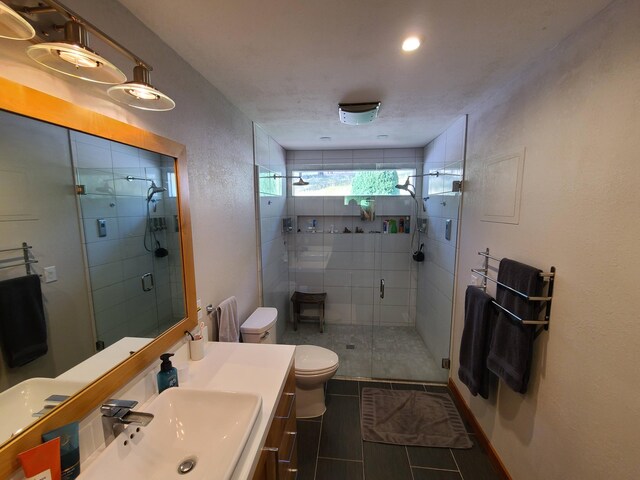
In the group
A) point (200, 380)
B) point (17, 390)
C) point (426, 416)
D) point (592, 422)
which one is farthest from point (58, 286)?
point (426, 416)

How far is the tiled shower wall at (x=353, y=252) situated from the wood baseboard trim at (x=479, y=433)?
1.26m

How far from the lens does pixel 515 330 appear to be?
1.48m

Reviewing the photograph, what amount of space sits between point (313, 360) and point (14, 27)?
7.67ft

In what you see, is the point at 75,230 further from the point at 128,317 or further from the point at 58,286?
the point at 128,317

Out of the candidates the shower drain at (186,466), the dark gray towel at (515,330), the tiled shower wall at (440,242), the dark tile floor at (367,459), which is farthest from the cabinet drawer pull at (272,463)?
the tiled shower wall at (440,242)

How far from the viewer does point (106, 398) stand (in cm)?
99

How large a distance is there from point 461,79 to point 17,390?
2.44 m

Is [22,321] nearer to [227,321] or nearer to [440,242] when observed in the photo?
[227,321]

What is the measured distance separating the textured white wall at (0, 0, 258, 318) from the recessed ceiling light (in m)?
1.17

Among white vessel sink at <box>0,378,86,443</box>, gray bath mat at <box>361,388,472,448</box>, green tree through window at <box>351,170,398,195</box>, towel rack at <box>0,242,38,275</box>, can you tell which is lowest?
gray bath mat at <box>361,388,472,448</box>

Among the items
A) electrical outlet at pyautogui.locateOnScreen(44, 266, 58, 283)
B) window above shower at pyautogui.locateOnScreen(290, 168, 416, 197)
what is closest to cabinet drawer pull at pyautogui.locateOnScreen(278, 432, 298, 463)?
electrical outlet at pyautogui.locateOnScreen(44, 266, 58, 283)

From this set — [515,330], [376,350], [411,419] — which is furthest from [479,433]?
[376,350]

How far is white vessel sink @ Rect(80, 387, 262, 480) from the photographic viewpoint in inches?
34.6

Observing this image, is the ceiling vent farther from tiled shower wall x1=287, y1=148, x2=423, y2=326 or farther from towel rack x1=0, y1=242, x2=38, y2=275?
towel rack x1=0, y1=242, x2=38, y2=275
